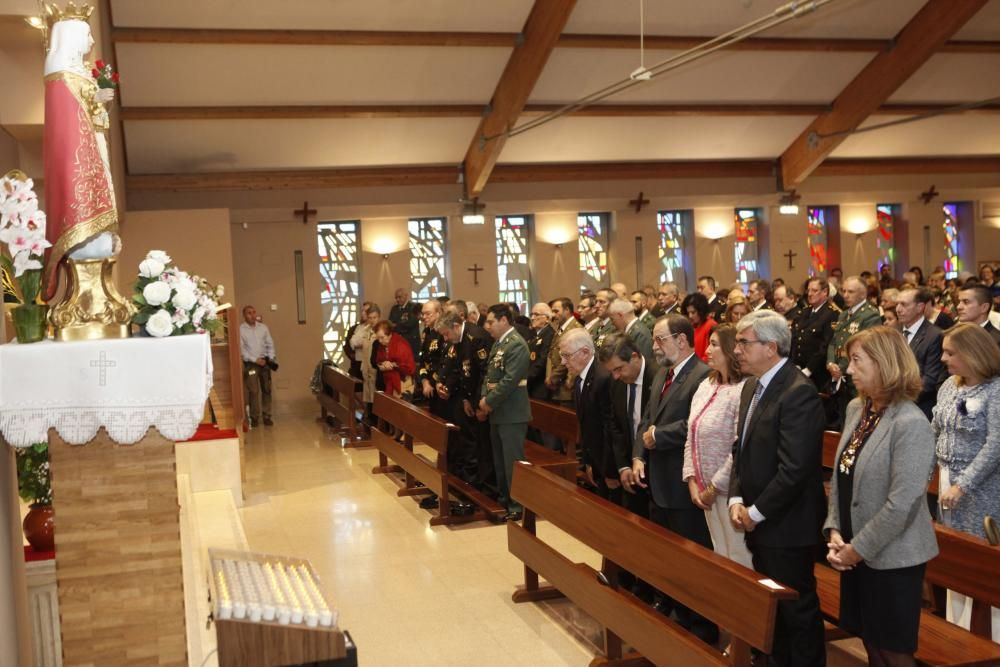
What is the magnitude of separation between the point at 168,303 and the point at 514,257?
12.8 m

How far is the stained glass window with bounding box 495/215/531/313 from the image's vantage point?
1556cm

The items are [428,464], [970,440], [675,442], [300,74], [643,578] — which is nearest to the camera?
[643,578]

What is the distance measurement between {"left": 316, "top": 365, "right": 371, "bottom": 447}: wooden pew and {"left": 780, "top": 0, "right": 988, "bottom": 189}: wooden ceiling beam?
7.73m

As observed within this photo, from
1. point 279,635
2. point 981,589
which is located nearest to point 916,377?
point 981,589

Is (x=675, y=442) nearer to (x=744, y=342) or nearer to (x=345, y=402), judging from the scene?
(x=744, y=342)

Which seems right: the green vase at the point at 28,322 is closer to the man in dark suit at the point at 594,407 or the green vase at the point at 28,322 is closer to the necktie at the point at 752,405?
the necktie at the point at 752,405

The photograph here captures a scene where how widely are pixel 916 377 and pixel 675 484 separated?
56.6 inches

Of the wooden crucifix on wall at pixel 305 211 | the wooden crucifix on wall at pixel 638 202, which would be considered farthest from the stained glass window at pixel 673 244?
the wooden crucifix on wall at pixel 305 211

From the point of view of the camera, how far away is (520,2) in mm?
10617

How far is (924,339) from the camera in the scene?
6.06 meters

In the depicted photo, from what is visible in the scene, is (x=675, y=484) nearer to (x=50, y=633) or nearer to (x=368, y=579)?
(x=368, y=579)

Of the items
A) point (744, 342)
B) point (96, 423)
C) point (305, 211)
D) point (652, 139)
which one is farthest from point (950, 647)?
point (305, 211)

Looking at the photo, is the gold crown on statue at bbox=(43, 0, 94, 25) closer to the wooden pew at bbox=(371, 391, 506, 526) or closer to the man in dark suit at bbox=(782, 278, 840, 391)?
the wooden pew at bbox=(371, 391, 506, 526)

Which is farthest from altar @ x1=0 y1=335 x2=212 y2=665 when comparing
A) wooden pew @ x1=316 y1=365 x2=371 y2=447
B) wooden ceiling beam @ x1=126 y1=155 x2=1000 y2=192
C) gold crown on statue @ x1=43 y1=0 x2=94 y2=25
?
wooden ceiling beam @ x1=126 y1=155 x2=1000 y2=192
